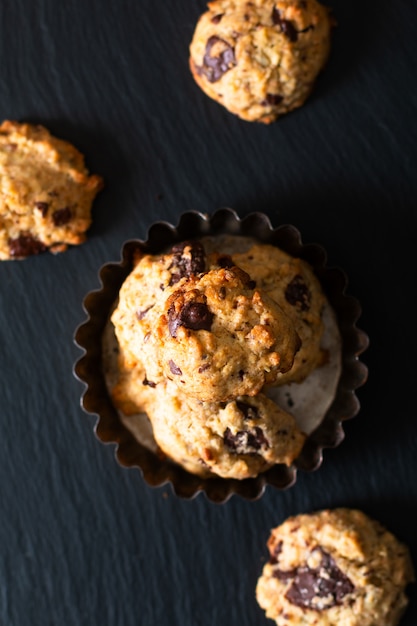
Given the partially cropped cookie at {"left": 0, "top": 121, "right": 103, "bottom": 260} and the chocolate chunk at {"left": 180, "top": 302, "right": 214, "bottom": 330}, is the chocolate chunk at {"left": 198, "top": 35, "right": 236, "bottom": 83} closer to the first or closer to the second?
the partially cropped cookie at {"left": 0, "top": 121, "right": 103, "bottom": 260}

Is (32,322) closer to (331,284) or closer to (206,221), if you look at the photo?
(206,221)

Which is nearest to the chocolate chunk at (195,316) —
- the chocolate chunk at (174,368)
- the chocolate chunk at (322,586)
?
the chocolate chunk at (174,368)

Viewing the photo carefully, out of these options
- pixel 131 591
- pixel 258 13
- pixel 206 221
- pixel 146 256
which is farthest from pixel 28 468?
pixel 258 13

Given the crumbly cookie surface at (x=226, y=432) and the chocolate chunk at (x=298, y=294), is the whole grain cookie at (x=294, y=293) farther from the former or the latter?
the crumbly cookie surface at (x=226, y=432)

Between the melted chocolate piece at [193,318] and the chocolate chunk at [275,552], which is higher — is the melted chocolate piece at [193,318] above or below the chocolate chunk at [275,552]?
above

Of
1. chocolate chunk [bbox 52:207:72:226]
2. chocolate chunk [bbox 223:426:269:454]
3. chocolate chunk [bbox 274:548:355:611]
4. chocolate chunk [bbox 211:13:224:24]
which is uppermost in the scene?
chocolate chunk [bbox 211:13:224:24]

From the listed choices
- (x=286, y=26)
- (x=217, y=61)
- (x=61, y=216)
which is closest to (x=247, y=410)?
(x=61, y=216)

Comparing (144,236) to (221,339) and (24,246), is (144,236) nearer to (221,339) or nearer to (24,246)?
(24,246)

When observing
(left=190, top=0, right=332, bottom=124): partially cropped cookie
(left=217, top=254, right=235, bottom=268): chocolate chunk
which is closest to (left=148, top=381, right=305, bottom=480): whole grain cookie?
(left=217, top=254, right=235, bottom=268): chocolate chunk

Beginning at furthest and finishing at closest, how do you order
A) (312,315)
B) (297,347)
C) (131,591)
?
(131,591) < (312,315) < (297,347)
